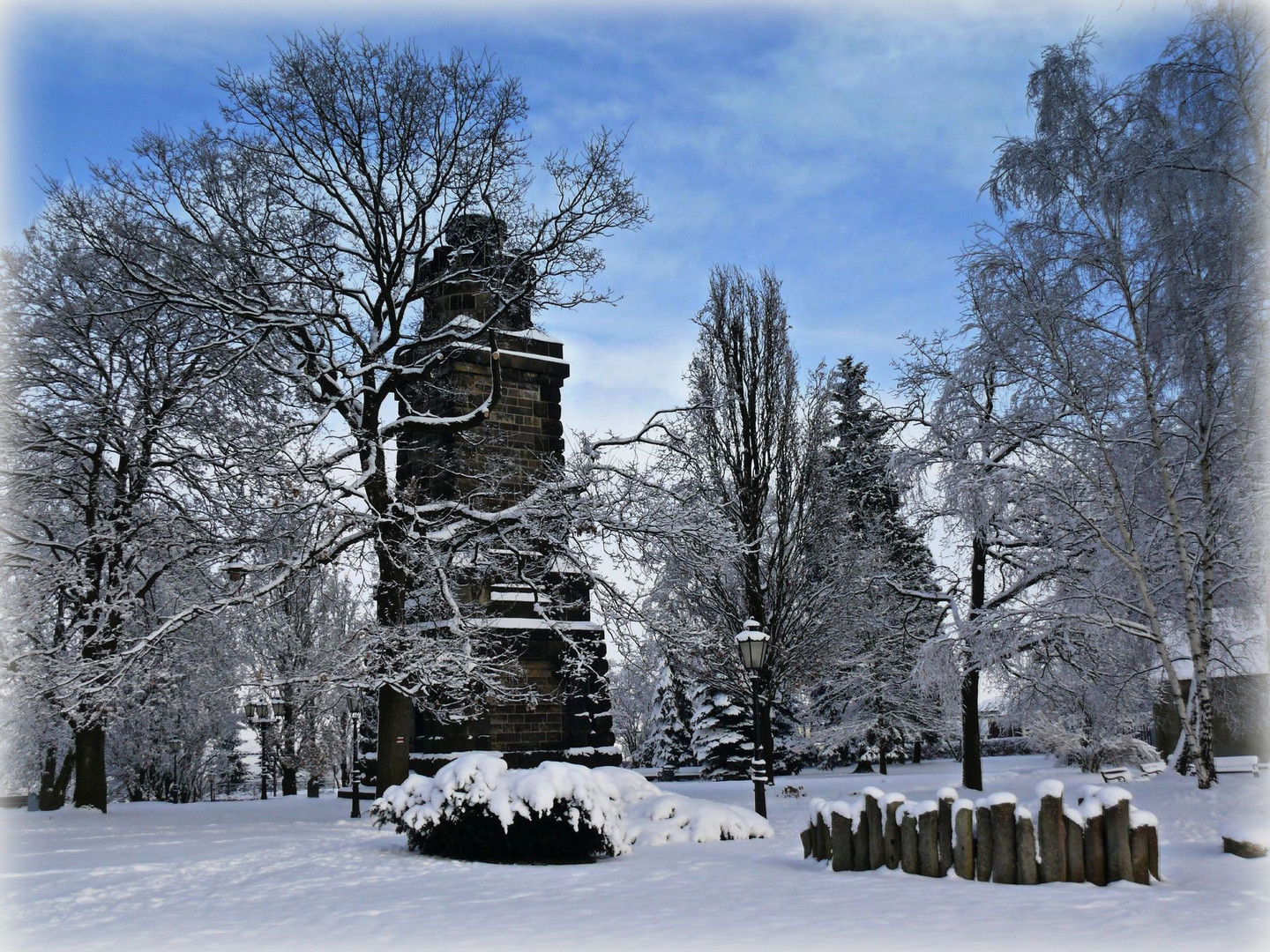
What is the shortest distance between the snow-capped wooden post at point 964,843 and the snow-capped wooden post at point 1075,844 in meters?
0.85

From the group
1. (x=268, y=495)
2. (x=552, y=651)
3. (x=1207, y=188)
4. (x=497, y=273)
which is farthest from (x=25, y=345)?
(x=1207, y=188)

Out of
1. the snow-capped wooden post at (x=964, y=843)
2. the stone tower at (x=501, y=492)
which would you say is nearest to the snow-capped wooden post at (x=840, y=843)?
the snow-capped wooden post at (x=964, y=843)

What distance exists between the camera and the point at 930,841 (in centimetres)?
948

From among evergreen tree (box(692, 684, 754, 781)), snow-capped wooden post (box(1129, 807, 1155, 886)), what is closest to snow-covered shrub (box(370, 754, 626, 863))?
snow-capped wooden post (box(1129, 807, 1155, 886))

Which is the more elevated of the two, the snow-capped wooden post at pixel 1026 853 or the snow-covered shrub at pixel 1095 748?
the snow-capped wooden post at pixel 1026 853

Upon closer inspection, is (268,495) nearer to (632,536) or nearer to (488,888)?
(632,536)

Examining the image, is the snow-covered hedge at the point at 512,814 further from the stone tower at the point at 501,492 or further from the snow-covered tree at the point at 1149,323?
the snow-covered tree at the point at 1149,323

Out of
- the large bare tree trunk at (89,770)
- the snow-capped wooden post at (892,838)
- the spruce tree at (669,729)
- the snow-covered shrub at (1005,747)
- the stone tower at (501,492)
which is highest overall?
the stone tower at (501,492)

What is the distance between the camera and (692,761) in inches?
1571

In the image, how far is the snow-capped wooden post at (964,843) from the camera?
9180mm

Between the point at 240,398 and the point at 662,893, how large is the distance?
13158 mm

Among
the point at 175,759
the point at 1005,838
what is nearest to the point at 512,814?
the point at 1005,838

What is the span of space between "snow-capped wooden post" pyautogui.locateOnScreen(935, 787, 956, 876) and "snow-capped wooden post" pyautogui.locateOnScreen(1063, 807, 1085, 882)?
3.57ft

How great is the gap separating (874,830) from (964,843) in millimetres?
1174
